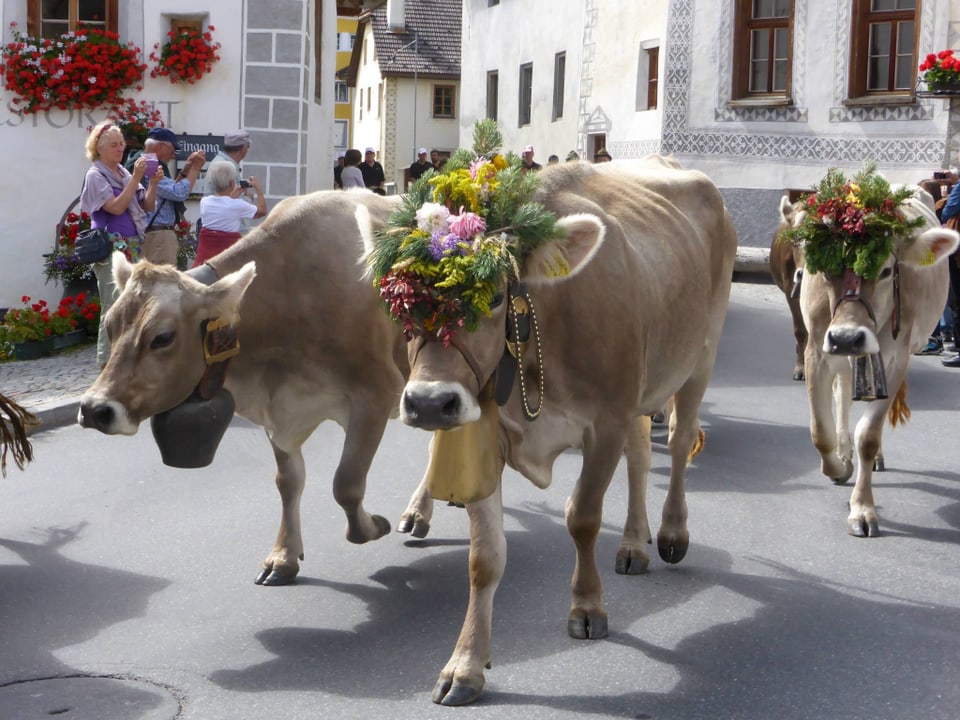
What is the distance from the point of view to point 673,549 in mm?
6566

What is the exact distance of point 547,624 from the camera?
5.68m

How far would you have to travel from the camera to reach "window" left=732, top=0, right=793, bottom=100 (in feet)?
83.5

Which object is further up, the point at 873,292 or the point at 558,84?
the point at 558,84

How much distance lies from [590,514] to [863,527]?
2.40m

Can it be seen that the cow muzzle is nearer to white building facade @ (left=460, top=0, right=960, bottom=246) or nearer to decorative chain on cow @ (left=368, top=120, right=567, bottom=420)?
decorative chain on cow @ (left=368, top=120, right=567, bottom=420)

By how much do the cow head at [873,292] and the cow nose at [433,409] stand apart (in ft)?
Result: 10.5

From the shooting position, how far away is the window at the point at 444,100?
62312 millimetres

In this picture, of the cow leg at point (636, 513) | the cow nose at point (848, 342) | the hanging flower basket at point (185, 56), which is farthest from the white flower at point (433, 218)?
the hanging flower basket at point (185, 56)

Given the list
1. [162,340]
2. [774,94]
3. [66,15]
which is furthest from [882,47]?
[162,340]

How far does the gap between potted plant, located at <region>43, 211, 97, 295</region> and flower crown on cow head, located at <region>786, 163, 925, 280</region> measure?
9417 millimetres

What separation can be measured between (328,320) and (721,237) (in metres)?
2.13

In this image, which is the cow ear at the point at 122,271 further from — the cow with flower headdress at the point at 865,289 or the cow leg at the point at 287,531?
the cow with flower headdress at the point at 865,289

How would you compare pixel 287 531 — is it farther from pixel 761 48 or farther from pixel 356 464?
pixel 761 48

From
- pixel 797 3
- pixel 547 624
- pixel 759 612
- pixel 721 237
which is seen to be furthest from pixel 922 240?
pixel 797 3
